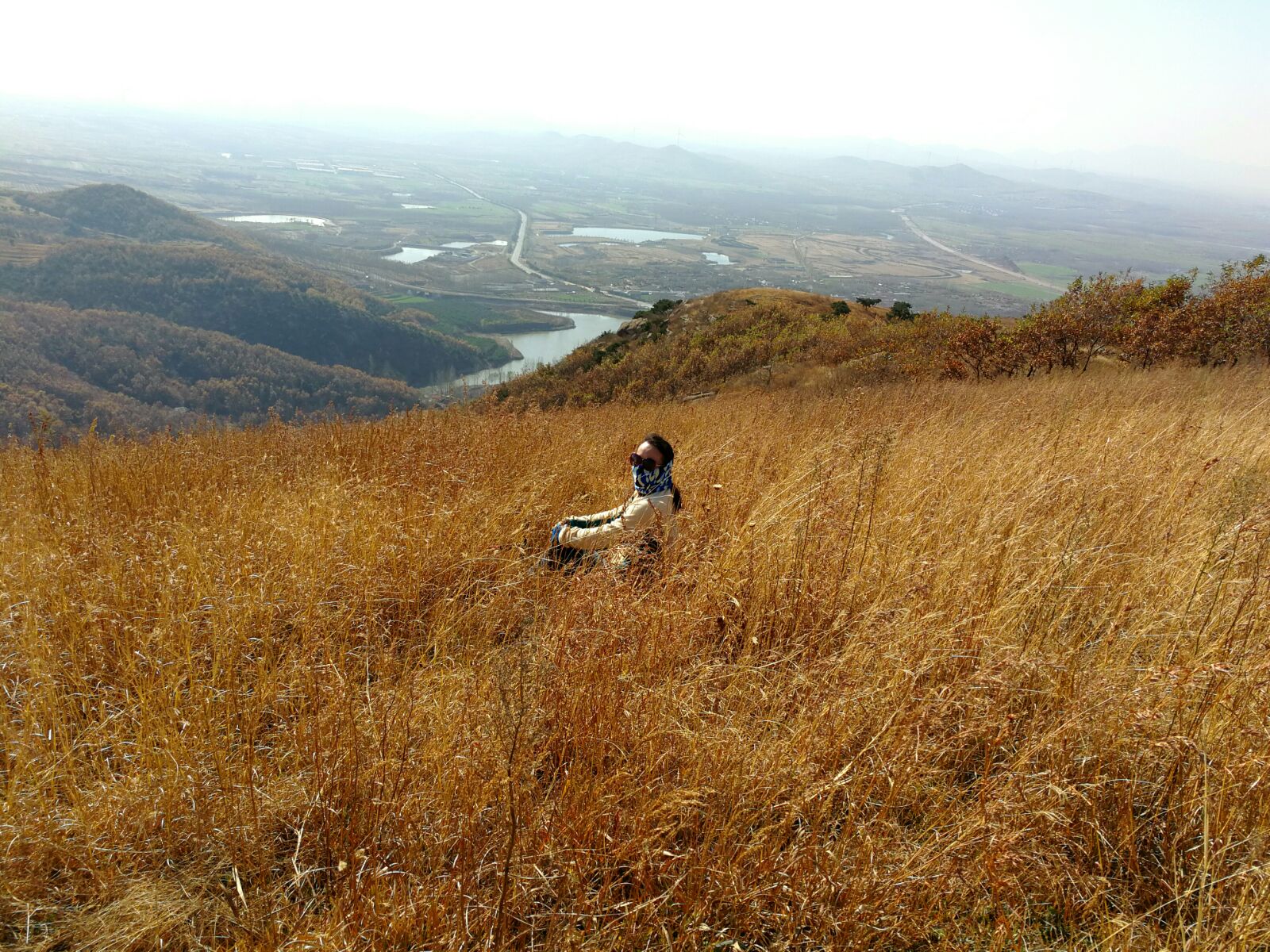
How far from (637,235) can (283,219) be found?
76.7 meters

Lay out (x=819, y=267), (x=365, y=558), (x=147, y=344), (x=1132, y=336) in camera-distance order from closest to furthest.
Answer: (x=365, y=558), (x=1132, y=336), (x=147, y=344), (x=819, y=267)

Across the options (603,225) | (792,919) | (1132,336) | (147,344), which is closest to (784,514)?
(792,919)

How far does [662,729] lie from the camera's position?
1.73 meters

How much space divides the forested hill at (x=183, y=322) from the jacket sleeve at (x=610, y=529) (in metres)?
40.6

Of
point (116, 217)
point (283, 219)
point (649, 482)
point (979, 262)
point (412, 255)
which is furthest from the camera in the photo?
point (283, 219)

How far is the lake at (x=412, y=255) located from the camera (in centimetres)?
10562

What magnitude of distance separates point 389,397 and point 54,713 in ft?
161

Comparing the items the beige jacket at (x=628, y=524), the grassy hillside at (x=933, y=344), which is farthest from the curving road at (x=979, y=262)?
the beige jacket at (x=628, y=524)

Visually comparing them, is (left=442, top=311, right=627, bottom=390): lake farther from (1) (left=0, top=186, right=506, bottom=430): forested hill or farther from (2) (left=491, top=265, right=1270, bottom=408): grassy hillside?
(2) (left=491, top=265, right=1270, bottom=408): grassy hillside

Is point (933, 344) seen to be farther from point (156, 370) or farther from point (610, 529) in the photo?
point (156, 370)

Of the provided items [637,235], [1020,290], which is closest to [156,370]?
[1020,290]

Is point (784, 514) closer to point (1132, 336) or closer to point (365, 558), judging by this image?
point (365, 558)

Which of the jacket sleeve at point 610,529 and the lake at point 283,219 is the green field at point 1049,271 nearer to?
the jacket sleeve at point 610,529

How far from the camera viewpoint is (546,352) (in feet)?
214
